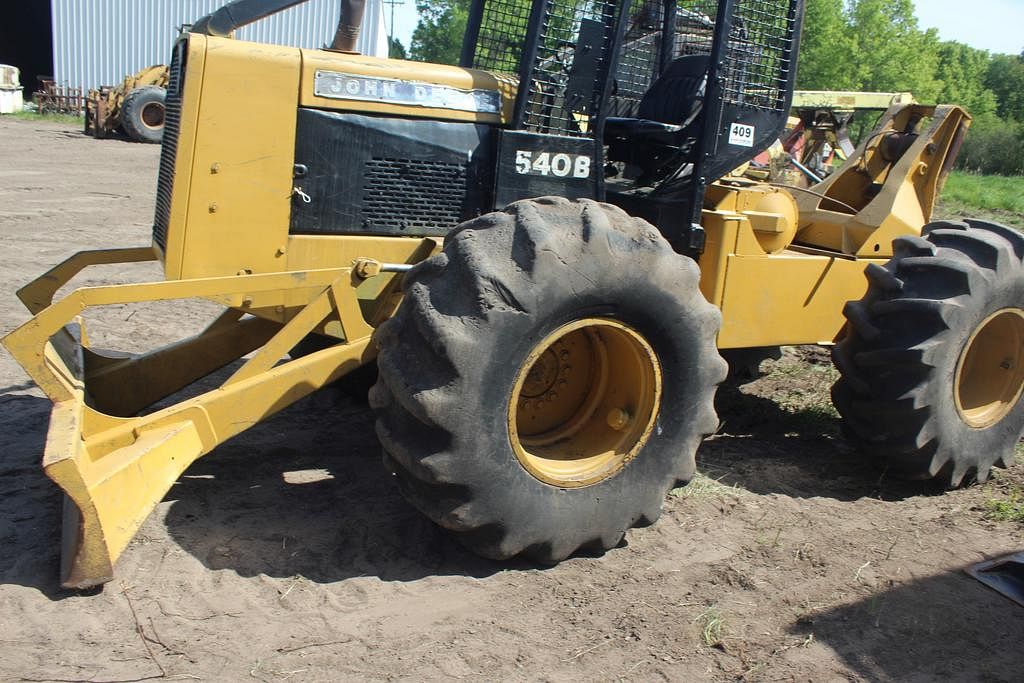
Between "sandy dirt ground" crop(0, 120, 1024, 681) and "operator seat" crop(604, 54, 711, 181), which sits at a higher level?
"operator seat" crop(604, 54, 711, 181)

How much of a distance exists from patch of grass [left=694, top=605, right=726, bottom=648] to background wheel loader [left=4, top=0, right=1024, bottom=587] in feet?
1.72

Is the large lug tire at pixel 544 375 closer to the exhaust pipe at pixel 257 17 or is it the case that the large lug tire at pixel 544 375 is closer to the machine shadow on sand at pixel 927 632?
the machine shadow on sand at pixel 927 632

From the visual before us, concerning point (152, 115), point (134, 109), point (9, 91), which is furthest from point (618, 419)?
point (9, 91)

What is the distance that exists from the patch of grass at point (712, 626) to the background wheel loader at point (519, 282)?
20.7 inches

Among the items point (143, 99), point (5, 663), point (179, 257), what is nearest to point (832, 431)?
point (179, 257)

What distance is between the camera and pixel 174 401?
19.7 feet

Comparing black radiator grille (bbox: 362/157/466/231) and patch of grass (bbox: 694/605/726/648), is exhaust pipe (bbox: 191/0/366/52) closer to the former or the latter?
black radiator grille (bbox: 362/157/466/231)

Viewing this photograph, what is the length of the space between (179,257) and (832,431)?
13.2 feet

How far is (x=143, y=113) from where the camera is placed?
2408 centimetres

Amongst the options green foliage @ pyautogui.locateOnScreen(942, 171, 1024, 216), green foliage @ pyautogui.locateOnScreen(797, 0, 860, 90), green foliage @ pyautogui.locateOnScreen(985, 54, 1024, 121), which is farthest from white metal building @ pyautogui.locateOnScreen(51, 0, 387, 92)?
green foliage @ pyautogui.locateOnScreen(985, 54, 1024, 121)

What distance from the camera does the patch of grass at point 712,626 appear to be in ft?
12.2

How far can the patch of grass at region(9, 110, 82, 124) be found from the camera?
29906 millimetres

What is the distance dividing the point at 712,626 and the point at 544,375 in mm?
1349

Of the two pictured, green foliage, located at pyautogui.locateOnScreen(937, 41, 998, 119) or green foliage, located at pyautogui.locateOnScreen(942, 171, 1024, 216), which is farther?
green foliage, located at pyautogui.locateOnScreen(937, 41, 998, 119)
